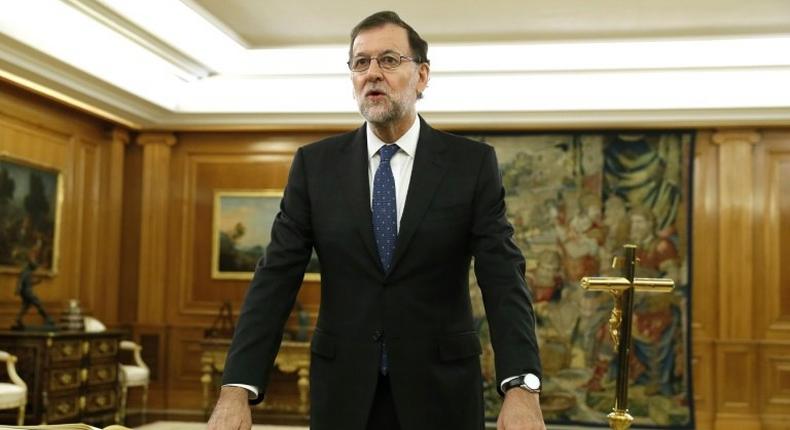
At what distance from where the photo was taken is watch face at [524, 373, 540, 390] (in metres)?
2.26

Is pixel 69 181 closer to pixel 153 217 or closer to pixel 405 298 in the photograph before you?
pixel 153 217

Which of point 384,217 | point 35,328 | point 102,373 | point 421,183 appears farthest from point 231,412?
point 102,373

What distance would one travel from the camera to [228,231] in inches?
476

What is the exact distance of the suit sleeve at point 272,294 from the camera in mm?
2365

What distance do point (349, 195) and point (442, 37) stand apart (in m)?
7.79

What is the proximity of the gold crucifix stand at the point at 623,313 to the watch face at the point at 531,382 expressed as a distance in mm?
Result: 799

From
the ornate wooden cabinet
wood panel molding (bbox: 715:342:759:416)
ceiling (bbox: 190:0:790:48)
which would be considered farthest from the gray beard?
wood panel molding (bbox: 715:342:759:416)

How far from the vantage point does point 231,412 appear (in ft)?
7.39

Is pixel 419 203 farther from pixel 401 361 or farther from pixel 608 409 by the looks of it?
pixel 608 409

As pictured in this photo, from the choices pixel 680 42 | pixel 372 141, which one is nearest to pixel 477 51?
pixel 680 42

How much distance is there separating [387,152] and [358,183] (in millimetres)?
123

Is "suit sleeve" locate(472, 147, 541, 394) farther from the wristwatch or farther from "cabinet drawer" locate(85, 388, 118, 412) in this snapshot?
"cabinet drawer" locate(85, 388, 118, 412)

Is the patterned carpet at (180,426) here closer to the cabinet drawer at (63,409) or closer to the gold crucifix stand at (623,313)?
the cabinet drawer at (63,409)

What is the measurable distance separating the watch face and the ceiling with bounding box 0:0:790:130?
6.74 m
